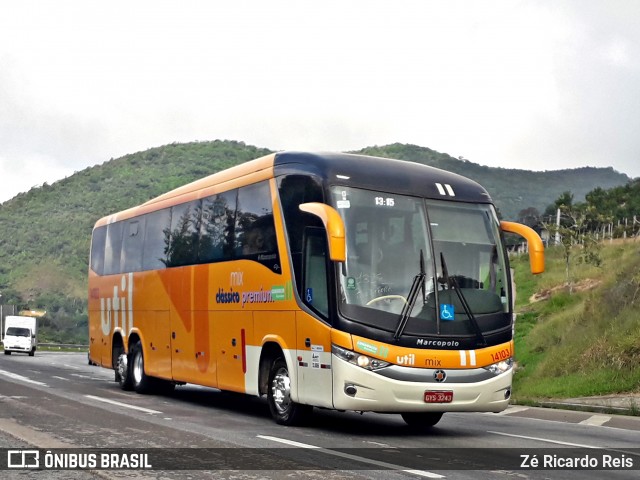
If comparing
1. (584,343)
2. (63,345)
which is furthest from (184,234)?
(63,345)

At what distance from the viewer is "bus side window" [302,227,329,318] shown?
45.3 feet

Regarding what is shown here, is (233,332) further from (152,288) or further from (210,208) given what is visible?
(152,288)

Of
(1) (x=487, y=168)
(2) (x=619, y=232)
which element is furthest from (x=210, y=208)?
(1) (x=487, y=168)

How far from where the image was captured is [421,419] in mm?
→ 15953

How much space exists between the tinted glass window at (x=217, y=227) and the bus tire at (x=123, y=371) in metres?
5.42

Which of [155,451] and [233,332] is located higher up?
[233,332]

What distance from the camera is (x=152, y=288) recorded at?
70.3 ft

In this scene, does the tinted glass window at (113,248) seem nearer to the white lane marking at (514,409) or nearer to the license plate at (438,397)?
the white lane marking at (514,409)

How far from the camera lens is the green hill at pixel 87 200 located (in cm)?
10425

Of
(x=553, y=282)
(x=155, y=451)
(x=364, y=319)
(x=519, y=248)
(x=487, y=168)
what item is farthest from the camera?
(x=487, y=168)

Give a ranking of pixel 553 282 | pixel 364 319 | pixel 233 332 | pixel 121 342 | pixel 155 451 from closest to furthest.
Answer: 1. pixel 155 451
2. pixel 364 319
3. pixel 233 332
4. pixel 121 342
5. pixel 553 282

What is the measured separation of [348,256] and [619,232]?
4928 cm

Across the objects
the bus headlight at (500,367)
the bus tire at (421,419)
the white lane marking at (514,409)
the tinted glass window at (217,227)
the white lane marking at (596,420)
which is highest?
the tinted glass window at (217,227)

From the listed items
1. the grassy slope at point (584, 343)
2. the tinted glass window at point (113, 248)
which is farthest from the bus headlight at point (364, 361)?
the tinted glass window at point (113, 248)
